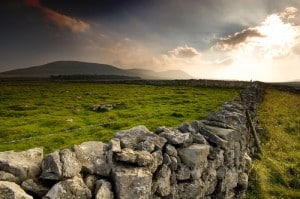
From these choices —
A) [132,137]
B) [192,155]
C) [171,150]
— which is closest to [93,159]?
[132,137]

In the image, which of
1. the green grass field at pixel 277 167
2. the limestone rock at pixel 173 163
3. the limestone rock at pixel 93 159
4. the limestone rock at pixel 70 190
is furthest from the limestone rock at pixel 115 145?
the green grass field at pixel 277 167

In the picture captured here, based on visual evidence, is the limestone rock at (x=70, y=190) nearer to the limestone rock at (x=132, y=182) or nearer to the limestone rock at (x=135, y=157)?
the limestone rock at (x=132, y=182)

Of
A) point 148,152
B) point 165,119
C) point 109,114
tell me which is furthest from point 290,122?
point 148,152

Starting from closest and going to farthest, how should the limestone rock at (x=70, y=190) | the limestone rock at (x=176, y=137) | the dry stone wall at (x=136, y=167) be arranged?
the limestone rock at (x=70, y=190) → the dry stone wall at (x=136, y=167) → the limestone rock at (x=176, y=137)

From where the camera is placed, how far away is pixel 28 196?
511cm

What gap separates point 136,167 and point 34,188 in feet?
7.08

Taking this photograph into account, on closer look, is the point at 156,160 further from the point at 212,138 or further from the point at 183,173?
the point at 212,138

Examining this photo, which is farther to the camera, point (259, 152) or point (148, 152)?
point (259, 152)

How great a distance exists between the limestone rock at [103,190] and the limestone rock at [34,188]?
35.7 inches

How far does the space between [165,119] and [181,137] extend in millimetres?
15204

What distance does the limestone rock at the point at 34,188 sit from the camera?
547cm

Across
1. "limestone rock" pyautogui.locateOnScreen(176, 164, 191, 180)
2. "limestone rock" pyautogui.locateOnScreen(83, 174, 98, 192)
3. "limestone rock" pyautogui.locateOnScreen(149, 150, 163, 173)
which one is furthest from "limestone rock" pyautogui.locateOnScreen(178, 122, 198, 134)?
"limestone rock" pyautogui.locateOnScreen(83, 174, 98, 192)

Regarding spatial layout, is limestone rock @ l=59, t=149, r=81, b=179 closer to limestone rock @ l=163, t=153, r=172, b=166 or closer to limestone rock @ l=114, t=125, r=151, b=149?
limestone rock @ l=114, t=125, r=151, b=149

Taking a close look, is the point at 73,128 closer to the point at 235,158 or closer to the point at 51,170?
the point at 235,158
